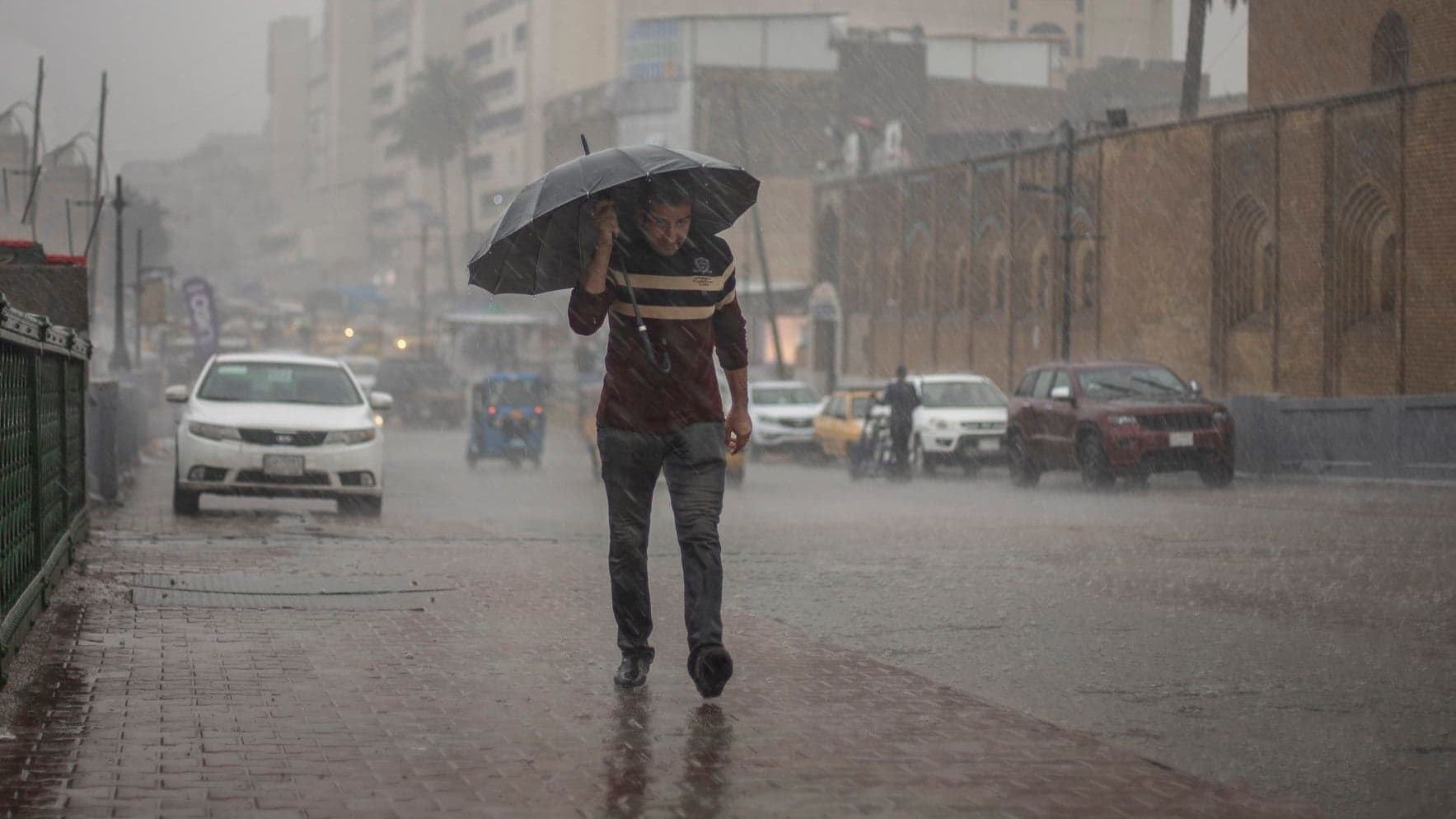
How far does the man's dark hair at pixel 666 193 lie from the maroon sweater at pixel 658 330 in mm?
187

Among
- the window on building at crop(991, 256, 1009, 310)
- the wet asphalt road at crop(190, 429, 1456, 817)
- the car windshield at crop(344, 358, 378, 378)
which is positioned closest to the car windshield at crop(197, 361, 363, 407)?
the wet asphalt road at crop(190, 429, 1456, 817)

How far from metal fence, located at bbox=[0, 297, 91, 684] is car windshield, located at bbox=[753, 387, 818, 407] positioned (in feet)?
92.9

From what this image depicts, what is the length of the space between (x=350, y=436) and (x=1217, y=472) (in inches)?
505

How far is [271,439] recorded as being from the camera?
18453mm

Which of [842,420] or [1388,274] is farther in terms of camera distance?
[1388,274]

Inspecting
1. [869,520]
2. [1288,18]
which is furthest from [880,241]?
[869,520]

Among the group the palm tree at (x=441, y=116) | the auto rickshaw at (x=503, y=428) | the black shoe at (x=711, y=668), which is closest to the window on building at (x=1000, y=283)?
the auto rickshaw at (x=503, y=428)

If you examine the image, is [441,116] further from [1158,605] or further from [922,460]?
[1158,605]

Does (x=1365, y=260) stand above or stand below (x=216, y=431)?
above

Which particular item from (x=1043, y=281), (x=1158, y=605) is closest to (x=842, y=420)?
(x=1043, y=281)

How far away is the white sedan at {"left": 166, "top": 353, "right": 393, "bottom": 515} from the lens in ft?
60.1

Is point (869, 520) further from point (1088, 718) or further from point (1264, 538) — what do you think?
point (1088, 718)

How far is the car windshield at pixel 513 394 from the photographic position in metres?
35.6

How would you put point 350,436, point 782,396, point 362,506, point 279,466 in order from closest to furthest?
point 279,466
point 350,436
point 362,506
point 782,396
